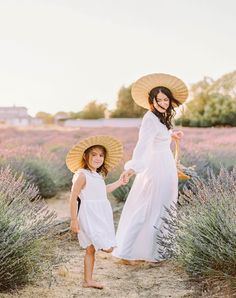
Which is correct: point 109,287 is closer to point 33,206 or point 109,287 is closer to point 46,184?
point 33,206

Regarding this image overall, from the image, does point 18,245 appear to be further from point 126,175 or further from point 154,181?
point 154,181

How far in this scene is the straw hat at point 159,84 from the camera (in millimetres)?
5379

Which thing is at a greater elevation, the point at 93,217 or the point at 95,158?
the point at 95,158

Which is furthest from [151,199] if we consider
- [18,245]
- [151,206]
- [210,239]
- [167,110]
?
[18,245]

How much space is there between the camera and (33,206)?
437 cm

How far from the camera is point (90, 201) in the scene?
14.8ft

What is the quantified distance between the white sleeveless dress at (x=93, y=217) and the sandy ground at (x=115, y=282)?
0.80 feet

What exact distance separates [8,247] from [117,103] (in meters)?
45.9

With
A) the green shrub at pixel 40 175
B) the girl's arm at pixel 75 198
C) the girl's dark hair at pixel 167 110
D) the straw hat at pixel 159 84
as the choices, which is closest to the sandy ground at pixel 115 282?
the girl's arm at pixel 75 198

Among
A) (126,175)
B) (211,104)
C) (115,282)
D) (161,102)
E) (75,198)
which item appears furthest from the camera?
(211,104)

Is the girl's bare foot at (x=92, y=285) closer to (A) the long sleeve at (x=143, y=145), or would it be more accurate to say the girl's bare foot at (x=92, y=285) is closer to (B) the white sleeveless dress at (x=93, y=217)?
(B) the white sleeveless dress at (x=93, y=217)

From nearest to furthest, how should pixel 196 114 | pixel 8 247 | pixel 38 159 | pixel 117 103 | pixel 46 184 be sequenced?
pixel 8 247
pixel 46 184
pixel 38 159
pixel 196 114
pixel 117 103

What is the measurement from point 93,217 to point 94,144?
54 cm

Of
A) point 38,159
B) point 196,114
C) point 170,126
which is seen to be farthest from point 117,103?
point 170,126
